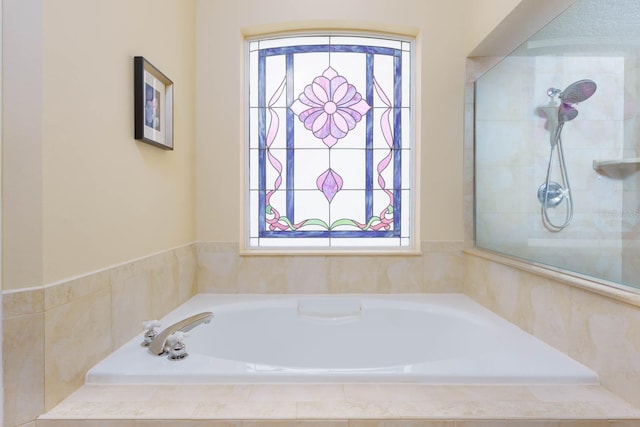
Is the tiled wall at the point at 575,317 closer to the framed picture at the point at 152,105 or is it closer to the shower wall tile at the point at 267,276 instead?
the shower wall tile at the point at 267,276

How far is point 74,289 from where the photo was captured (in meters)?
1.11

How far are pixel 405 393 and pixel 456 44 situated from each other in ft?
6.53

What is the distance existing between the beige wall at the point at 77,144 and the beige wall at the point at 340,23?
43 centimetres

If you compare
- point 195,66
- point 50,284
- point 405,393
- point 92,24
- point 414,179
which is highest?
point 195,66

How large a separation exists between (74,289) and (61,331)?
0.12m

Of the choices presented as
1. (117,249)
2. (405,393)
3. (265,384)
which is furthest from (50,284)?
(405,393)

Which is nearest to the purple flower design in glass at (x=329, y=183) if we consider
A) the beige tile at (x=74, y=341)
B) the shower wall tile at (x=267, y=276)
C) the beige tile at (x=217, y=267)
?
the shower wall tile at (x=267, y=276)

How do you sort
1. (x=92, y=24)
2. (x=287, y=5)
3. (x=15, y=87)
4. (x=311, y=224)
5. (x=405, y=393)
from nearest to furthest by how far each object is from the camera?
(x=15, y=87), (x=405, y=393), (x=92, y=24), (x=287, y=5), (x=311, y=224)

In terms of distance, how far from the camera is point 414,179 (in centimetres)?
233

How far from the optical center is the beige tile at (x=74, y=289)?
3.33ft

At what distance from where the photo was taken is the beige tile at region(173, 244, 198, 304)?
1.98m

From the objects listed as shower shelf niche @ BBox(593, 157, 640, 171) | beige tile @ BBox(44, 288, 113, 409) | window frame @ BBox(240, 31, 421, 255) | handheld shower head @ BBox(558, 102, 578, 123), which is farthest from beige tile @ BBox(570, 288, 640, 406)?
beige tile @ BBox(44, 288, 113, 409)

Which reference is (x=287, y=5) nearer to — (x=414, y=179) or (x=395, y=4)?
(x=395, y=4)

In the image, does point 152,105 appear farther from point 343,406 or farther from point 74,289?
point 343,406
